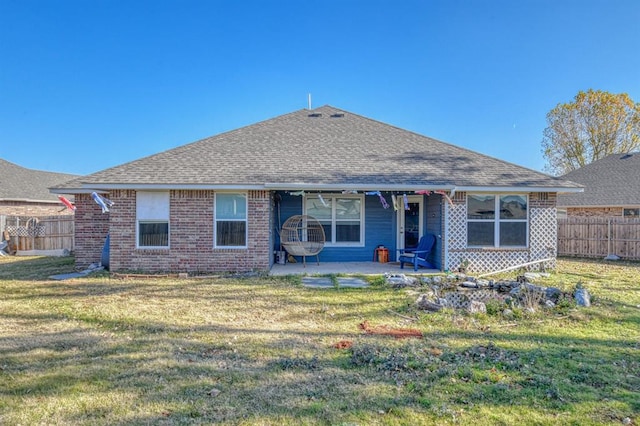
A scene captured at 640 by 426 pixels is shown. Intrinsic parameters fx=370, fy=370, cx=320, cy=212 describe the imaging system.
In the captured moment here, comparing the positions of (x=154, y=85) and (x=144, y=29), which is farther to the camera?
(x=154, y=85)

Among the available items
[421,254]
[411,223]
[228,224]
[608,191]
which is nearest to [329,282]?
[228,224]

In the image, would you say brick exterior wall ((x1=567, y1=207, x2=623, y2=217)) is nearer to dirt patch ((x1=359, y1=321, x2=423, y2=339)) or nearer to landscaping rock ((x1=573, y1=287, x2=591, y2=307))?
landscaping rock ((x1=573, y1=287, x2=591, y2=307))

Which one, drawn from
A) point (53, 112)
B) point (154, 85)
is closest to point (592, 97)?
point (154, 85)

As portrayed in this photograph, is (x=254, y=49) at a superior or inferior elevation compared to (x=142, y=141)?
superior

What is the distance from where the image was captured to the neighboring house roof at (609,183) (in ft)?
54.7

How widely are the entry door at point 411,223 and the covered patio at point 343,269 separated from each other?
0.92 m

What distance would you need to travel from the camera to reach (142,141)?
24.7m

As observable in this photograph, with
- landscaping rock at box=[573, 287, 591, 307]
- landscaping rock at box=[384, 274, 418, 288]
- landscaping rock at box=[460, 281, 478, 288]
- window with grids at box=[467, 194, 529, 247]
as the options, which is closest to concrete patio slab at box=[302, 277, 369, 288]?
landscaping rock at box=[384, 274, 418, 288]

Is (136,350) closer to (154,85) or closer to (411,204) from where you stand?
(411,204)

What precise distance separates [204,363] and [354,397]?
69.5 inches

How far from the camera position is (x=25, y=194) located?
792 inches

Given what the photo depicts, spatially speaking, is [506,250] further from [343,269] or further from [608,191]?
[608,191]

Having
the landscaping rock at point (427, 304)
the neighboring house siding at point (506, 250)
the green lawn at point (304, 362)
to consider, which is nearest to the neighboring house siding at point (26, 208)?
the green lawn at point (304, 362)

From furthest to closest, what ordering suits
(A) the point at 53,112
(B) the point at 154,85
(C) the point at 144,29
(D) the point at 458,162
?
(A) the point at 53,112, (B) the point at 154,85, (C) the point at 144,29, (D) the point at 458,162
